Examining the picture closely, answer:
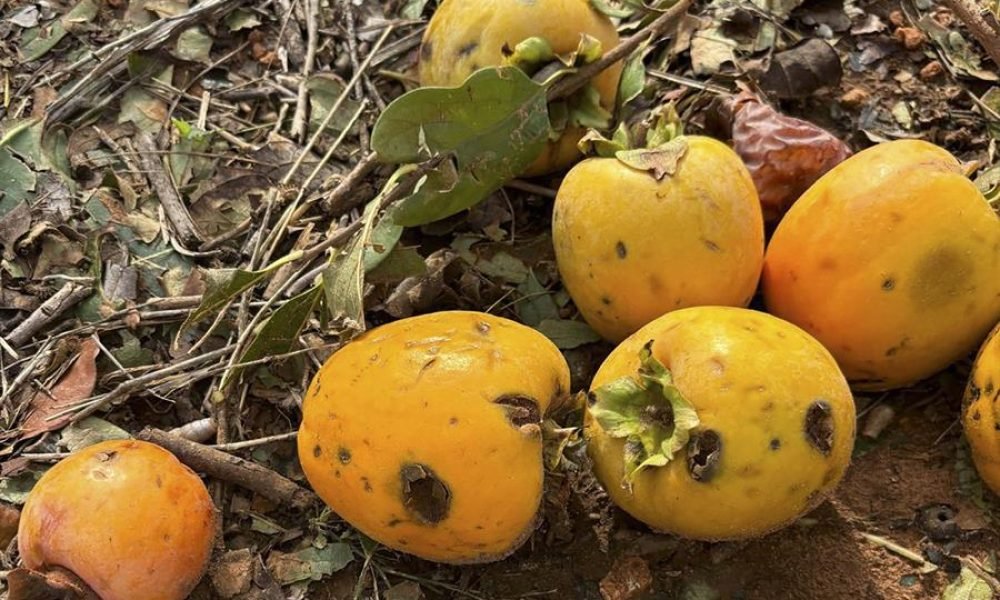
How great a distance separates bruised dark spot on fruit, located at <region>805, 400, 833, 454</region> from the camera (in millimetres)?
2182

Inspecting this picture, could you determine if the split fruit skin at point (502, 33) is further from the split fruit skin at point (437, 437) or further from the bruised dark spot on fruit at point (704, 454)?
the bruised dark spot on fruit at point (704, 454)

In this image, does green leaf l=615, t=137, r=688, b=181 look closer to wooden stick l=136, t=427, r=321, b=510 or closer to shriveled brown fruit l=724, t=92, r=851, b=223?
shriveled brown fruit l=724, t=92, r=851, b=223

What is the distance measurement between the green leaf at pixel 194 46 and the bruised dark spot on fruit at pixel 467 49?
3.26 feet

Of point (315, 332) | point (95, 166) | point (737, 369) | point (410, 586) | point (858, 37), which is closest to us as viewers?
point (737, 369)

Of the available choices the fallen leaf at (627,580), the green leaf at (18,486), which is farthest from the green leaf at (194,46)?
the fallen leaf at (627,580)

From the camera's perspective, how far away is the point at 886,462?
8.95 ft

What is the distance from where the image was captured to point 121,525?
2.29 meters

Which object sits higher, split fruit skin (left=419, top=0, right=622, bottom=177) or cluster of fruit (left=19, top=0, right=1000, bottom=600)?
split fruit skin (left=419, top=0, right=622, bottom=177)

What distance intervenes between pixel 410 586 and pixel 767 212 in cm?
139

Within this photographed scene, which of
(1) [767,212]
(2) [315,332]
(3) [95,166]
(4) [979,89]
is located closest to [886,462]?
(1) [767,212]

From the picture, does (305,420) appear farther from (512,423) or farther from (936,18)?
(936,18)

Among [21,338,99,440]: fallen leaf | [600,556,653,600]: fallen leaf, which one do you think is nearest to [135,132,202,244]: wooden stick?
[21,338,99,440]: fallen leaf

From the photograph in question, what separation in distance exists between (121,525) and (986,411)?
6.42 feet

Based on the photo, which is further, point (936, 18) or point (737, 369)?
point (936, 18)
